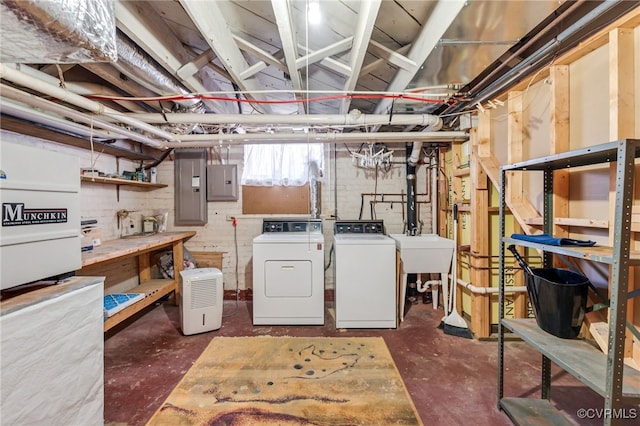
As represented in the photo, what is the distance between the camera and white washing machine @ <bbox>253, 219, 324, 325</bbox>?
282cm

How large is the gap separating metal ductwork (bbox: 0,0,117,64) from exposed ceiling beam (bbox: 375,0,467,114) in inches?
61.3

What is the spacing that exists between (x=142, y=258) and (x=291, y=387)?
2.66 meters

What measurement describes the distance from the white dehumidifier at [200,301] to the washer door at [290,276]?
0.53 m

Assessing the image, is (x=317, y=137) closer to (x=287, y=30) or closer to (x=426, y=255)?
(x=287, y=30)

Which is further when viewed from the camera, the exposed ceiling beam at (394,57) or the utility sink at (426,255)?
the utility sink at (426,255)

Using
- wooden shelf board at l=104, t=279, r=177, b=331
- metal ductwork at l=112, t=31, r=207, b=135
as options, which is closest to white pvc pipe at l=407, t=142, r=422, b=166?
metal ductwork at l=112, t=31, r=207, b=135

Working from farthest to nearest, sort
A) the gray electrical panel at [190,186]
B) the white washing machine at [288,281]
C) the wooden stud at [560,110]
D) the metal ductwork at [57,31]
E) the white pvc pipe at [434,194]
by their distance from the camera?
the gray electrical panel at [190,186]
the white pvc pipe at [434,194]
the white washing machine at [288,281]
the wooden stud at [560,110]
the metal ductwork at [57,31]

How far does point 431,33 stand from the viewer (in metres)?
1.46

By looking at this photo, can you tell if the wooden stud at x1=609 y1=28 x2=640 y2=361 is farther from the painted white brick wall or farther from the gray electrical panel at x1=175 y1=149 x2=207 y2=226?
the gray electrical panel at x1=175 y1=149 x2=207 y2=226

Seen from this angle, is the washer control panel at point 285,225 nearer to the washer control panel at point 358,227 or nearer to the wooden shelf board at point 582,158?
the washer control panel at point 358,227

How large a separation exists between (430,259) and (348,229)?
991mm

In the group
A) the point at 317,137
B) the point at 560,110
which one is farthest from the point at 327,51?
the point at 560,110

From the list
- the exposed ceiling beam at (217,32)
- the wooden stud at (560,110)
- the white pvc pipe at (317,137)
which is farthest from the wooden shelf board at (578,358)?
the exposed ceiling beam at (217,32)

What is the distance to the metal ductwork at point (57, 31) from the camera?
951mm
